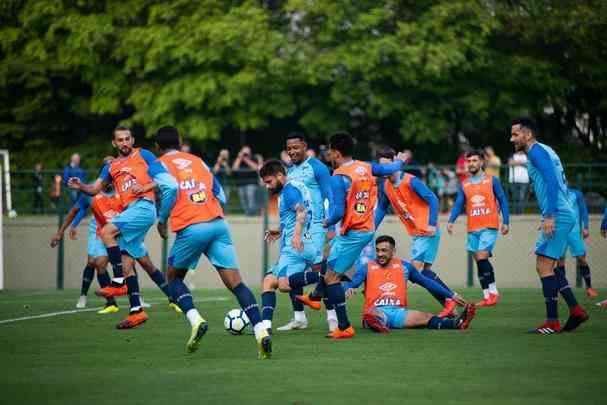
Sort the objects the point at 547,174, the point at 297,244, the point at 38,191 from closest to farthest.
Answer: the point at 297,244 < the point at 547,174 < the point at 38,191

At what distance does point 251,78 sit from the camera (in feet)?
103

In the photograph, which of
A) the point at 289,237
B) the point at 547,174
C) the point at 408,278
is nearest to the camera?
the point at 547,174

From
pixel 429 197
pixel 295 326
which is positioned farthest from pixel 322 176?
pixel 429 197

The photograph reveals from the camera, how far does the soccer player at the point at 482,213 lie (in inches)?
656

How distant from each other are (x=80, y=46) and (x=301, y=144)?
78.3ft

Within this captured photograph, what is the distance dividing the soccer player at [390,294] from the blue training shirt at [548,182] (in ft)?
5.06

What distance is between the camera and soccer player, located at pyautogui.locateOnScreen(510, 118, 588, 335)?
37.6 ft

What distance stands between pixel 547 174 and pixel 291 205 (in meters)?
2.54

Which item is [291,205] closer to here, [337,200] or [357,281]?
[337,200]

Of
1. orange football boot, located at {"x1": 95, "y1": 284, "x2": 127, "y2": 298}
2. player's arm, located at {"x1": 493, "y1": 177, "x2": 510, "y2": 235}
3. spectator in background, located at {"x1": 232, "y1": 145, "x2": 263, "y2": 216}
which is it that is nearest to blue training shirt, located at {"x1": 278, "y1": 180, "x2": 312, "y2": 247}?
orange football boot, located at {"x1": 95, "y1": 284, "x2": 127, "y2": 298}

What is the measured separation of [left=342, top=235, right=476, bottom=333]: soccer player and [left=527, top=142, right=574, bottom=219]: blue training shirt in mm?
1542

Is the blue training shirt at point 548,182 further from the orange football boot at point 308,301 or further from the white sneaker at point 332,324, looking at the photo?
the orange football boot at point 308,301

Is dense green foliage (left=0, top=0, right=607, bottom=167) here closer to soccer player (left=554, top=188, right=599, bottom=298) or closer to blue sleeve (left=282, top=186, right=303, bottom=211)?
soccer player (left=554, top=188, right=599, bottom=298)

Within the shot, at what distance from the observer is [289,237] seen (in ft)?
39.9
